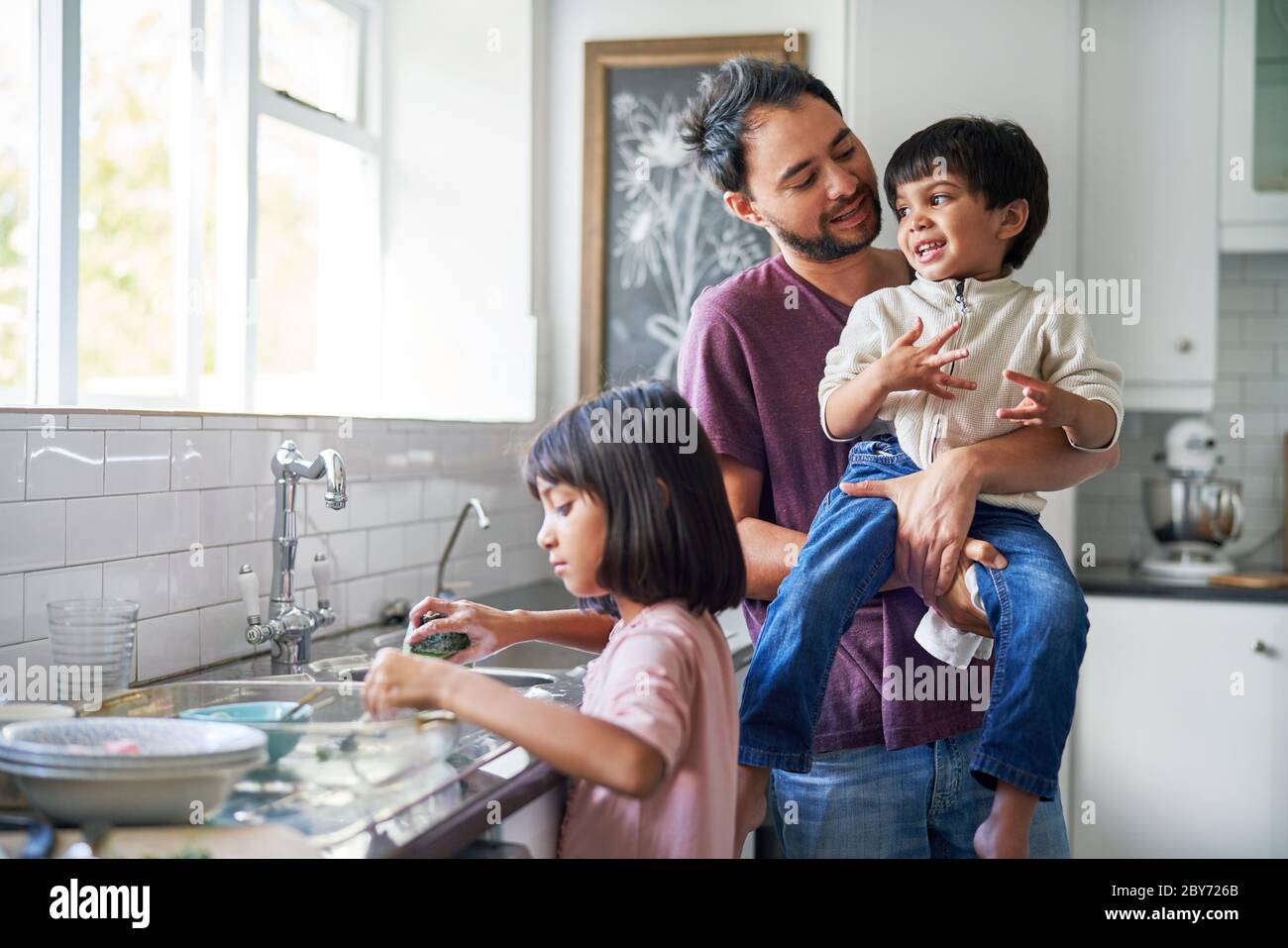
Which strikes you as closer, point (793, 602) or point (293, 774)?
point (293, 774)

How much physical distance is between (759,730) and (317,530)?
886 millimetres

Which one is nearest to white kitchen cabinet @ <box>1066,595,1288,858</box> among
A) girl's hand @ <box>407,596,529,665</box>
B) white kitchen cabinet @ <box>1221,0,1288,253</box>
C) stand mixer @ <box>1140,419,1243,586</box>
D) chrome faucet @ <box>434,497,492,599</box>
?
stand mixer @ <box>1140,419,1243,586</box>

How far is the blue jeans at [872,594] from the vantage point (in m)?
1.02

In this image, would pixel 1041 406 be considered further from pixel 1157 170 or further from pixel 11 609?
pixel 1157 170

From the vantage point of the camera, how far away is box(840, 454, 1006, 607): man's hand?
1079 mm

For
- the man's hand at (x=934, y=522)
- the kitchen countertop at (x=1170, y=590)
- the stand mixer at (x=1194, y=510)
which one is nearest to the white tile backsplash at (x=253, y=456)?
the man's hand at (x=934, y=522)

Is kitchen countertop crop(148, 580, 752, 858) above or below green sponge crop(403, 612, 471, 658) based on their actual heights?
below

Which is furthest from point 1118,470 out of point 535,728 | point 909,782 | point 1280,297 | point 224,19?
point 535,728

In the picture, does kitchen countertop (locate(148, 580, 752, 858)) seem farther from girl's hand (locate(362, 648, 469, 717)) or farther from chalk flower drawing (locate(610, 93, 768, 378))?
chalk flower drawing (locate(610, 93, 768, 378))

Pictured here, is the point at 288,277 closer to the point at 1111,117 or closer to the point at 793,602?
the point at 793,602

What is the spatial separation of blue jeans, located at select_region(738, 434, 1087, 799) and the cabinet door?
1506 millimetres

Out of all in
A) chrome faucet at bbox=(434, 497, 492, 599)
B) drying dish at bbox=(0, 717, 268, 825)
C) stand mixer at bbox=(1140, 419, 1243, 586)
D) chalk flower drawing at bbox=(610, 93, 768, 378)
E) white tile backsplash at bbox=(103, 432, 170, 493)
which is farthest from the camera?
chalk flower drawing at bbox=(610, 93, 768, 378)

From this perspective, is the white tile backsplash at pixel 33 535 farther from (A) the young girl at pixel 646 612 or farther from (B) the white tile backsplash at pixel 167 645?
(A) the young girl at pixel 646 612
